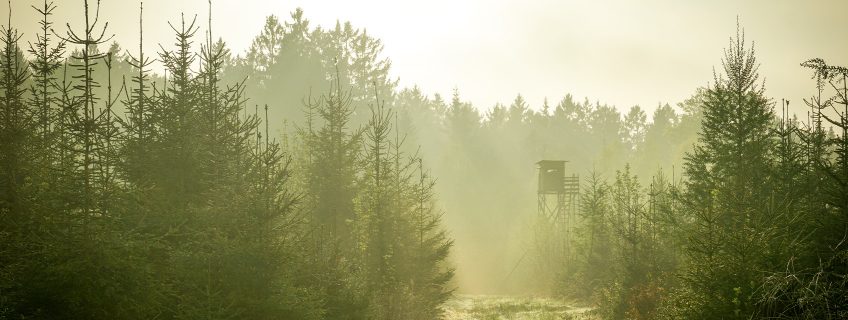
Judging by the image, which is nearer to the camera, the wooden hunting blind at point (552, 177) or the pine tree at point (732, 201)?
the pine tree at point (732, 201)

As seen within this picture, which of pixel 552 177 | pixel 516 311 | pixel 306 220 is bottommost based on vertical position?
pixel 516 311

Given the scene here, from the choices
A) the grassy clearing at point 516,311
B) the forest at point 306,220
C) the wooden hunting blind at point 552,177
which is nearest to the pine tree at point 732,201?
the forest at point 306,220

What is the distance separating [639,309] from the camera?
2302cm

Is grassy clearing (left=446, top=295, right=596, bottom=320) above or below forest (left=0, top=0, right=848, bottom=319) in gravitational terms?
below

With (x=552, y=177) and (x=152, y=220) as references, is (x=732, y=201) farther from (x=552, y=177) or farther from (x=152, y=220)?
(x=552, y=177)

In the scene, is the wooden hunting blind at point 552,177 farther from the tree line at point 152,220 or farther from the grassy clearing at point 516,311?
the tree line at point 152,220

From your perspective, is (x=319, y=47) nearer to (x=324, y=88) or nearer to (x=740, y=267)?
(x=324, y=88)

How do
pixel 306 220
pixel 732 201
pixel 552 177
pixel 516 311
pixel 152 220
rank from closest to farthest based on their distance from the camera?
1. pixel 152 220
2. pixel 732 201
3. pixel 306 220
4. pixel 516 311
5. pixel 552 177

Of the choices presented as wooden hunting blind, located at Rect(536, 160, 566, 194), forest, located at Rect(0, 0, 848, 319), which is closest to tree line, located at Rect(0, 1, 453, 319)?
forest, located at Rect(0, 0, 848, 319)

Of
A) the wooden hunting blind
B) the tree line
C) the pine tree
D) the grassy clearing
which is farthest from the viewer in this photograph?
the wooden hunting blind

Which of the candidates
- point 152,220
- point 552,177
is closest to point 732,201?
point 152,220

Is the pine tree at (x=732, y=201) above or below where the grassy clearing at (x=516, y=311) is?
above

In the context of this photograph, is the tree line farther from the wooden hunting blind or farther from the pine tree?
the wooden hunting blind

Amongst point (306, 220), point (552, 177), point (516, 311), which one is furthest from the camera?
point (552, 177)
